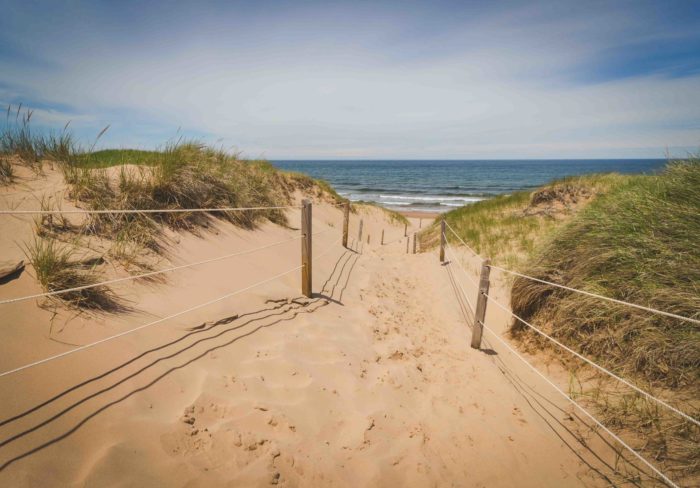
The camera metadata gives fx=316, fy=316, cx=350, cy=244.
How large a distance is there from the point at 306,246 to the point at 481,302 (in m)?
2.81

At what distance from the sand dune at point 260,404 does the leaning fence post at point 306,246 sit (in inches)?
21.1

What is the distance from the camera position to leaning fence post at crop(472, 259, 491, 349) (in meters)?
4.42

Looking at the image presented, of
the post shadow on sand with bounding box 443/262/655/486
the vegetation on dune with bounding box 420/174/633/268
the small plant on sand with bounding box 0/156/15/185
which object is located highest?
the small plant on sand with bounding box 0/156/15/185

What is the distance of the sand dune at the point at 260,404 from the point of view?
2307mm

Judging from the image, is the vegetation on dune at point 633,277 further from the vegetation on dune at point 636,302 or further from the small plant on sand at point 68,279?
the small plant on sand at point 68,279

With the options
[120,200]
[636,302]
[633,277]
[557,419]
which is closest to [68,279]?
[120,200]

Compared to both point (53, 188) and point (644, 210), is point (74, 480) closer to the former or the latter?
point (53, 188)

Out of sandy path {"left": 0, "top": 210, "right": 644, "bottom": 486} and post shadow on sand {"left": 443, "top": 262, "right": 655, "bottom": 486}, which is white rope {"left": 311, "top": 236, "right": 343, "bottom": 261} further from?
post shadow on sand {"left": 443, "top": 262, "right": 655, "bottom": 486}

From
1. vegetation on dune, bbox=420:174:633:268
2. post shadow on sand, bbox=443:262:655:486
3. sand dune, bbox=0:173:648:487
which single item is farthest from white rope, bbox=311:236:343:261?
post shadow on sand, bbox=443:262:655:486

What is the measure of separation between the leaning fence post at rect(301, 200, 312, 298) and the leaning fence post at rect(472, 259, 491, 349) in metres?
2.68

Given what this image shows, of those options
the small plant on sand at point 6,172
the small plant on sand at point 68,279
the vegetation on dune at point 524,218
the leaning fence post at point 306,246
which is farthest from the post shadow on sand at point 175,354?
the vegetation on dune at point 524,218

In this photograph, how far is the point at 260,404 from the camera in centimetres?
302

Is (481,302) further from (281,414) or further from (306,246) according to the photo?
(281,414)

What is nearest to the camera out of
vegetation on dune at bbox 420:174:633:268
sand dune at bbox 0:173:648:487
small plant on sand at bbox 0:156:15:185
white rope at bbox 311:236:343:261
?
sand dune at bbox 0:173:648:487
